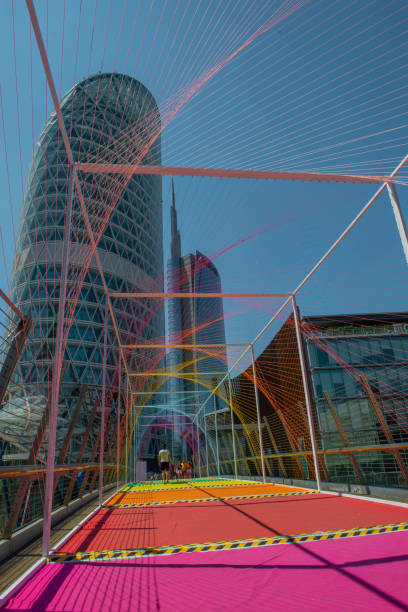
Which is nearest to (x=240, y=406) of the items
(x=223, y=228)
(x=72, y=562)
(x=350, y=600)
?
(x=223, y=228)

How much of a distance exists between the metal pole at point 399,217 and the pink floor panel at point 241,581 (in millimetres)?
2846

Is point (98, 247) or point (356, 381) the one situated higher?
point (98, 247)

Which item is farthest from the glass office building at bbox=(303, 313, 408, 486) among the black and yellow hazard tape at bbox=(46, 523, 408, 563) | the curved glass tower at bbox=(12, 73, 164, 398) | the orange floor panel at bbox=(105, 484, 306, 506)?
the curved glass tower at bbox=(12, 73, 164, 398)

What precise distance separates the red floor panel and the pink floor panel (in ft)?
2.02

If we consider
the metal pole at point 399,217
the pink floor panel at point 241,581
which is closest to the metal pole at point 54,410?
the pink floor panel at point 241,581

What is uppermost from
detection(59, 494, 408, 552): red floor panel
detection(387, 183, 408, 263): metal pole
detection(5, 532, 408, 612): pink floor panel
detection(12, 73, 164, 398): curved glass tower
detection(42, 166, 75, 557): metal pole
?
detection(12, 73, 164, 398): curved glass tower

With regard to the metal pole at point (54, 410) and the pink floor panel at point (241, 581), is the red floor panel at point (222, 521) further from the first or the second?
the pink floor panel at point (241, 581)

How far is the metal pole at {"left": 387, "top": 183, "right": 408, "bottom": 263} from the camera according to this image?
4145 mm

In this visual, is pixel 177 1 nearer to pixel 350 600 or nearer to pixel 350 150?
pixel 350 150

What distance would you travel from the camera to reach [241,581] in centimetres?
225

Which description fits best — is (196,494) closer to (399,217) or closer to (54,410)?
(54,410)

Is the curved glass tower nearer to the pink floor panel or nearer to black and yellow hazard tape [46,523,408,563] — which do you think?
black and yellow hazard tape [46,523,408,563]

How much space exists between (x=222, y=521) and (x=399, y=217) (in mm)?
3970

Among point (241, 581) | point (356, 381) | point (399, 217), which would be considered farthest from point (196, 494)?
point (356, 381)
